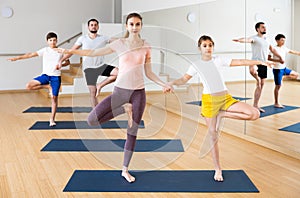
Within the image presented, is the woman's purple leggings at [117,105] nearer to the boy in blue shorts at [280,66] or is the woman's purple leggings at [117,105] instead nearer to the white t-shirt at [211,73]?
the white t-shirt at [211,73]

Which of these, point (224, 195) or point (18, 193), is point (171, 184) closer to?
point (224, 195)

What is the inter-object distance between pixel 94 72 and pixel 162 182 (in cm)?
205

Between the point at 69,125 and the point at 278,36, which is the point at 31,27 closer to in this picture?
the point at 69,125

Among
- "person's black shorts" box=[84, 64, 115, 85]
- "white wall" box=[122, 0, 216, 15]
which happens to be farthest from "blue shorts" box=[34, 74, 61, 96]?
"white wall" box=[122, 0, 216, 15]

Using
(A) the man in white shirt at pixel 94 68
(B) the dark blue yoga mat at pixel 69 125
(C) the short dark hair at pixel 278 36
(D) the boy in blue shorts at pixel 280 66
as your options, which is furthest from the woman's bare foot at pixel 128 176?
(C) the short dark hair at pixel 278 36

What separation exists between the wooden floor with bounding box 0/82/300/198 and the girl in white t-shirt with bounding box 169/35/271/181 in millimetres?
502

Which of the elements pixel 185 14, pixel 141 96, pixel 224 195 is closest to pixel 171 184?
pixel 224 195

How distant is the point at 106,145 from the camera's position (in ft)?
15.0

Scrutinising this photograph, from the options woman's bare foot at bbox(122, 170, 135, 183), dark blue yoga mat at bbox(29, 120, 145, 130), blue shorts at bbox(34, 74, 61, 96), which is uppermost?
blue shorts at bbox(34, 74, 61, 96)

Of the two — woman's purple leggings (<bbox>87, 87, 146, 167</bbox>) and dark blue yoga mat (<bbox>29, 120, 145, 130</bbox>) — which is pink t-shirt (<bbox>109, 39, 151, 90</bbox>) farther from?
dark blue yoga mat (<bbox>29, 120, 145, 130</bbox>)

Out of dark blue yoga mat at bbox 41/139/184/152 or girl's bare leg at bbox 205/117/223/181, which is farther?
dark blue yoga mat at bbox 41/139/184/152

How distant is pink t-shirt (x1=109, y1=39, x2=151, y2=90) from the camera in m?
3.14

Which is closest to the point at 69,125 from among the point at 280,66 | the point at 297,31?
the point at 280,66

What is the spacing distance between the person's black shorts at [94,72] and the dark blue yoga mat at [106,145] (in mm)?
707
